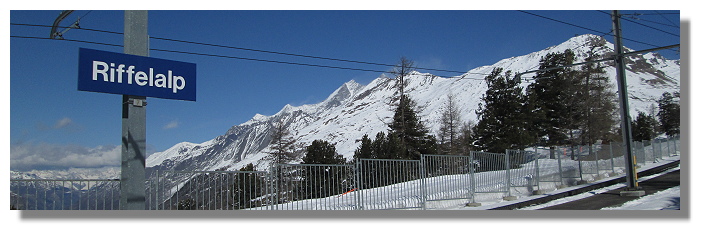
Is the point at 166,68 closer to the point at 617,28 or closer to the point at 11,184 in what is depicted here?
the point at 11,184

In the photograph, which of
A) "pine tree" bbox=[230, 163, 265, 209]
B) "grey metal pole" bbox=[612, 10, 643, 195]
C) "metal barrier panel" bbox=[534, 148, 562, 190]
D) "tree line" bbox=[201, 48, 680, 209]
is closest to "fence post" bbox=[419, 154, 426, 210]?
"pine tree" bbox=[230, 163, 265, 209]

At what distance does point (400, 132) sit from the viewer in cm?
4184

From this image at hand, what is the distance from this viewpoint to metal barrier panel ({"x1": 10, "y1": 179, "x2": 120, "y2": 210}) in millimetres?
8719

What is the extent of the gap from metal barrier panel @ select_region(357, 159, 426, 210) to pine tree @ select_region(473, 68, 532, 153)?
2511 centimetres

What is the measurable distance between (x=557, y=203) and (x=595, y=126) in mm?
27959

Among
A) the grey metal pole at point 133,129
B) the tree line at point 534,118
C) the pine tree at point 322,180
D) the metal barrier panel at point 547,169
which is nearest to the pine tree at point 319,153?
the tree line at point 534,118

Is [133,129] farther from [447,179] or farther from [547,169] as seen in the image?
[547,169]

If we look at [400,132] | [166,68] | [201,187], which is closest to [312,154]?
[400,132]

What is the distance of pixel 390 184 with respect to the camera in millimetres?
12250

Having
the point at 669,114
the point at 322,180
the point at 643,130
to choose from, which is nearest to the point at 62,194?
the point at 322,180

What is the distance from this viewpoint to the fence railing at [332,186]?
920cm

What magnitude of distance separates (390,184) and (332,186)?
5.04 ft

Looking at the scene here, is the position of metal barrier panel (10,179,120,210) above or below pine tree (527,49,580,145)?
below

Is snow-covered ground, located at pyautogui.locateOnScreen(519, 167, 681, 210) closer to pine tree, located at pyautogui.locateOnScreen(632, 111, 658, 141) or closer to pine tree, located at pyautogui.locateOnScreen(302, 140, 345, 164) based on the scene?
pine tree, located at pyautogui.locateOnScreen(302, 140, 345, 164)
